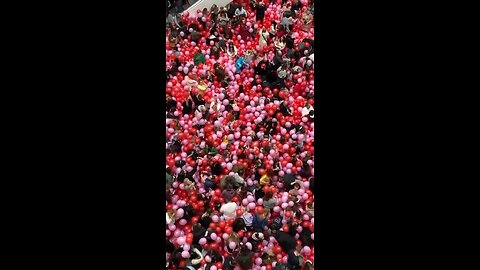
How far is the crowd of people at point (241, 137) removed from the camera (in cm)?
186

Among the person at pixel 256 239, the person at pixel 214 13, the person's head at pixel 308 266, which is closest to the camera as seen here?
the person's head at pixel 308 266

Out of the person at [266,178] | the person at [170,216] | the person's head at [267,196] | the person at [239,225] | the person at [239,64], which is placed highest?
the person at [239,64]

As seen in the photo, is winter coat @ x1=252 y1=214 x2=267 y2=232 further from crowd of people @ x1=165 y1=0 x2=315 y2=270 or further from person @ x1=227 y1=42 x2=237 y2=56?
person @ x1=227 y1=42 x2=237 y2=56

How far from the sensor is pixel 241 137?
210 cm

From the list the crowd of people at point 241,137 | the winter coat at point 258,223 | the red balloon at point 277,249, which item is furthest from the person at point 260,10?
the red balloon at point 277,249

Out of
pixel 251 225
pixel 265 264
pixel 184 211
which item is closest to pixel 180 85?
pixel 184 211

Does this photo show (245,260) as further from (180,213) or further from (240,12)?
(240,12)

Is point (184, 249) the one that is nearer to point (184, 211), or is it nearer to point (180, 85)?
point (184, 211)

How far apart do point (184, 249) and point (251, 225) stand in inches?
11.0

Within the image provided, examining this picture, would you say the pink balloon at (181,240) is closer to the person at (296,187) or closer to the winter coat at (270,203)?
the winter coat at (270,203)

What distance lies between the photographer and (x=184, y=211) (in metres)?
1.95

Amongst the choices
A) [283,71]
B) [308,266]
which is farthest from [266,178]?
[283,71]

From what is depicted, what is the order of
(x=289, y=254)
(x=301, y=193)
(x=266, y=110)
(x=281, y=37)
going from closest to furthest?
(x=289, y=254), (x=301, y=193), (x=266, y=110), (x=281, y=37)

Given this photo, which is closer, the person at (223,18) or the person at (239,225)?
the person at (239,225)
